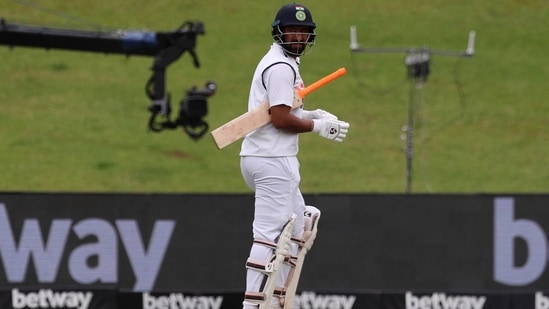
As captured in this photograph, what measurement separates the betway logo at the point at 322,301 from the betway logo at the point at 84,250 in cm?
163

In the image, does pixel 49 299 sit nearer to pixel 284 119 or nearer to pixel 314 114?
pixel 314 114

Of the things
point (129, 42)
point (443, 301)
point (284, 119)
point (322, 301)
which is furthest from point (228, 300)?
point (129, 42)

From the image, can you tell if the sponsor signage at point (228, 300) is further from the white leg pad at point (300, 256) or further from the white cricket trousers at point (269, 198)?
the white cricket trousers at point (269, 198)

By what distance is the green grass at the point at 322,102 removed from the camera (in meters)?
20.0

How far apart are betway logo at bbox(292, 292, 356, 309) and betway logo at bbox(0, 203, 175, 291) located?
5.36 ft

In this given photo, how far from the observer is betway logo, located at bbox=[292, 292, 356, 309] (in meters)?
10.9

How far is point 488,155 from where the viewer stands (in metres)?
21.0

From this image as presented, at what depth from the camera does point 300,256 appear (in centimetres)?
863

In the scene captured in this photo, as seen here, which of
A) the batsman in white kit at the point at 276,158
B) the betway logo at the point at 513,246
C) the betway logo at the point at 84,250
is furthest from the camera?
the betway logo at the point at 513,246

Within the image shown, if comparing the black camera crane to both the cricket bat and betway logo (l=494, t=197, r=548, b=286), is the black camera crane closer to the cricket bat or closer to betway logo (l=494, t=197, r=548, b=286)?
betway logo (l=494, t=197, r=548, b=286)

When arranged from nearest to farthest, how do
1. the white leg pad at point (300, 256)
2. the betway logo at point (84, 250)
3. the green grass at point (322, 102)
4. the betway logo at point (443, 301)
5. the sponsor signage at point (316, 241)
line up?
the white leg pad at point (300, 256) → the betway logo at point (443, 301) → the betway logo at point (84, 250) → the sponsor signage at point (316, 241) → the green grass at point (322, 102)

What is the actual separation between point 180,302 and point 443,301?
2432 millimetres

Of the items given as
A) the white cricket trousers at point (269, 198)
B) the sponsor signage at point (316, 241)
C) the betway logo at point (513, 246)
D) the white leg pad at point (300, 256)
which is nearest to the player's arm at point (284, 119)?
the white cricket trousers at point (269, 198)

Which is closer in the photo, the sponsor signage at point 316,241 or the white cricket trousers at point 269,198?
the white cricket trousers at point 269,198
